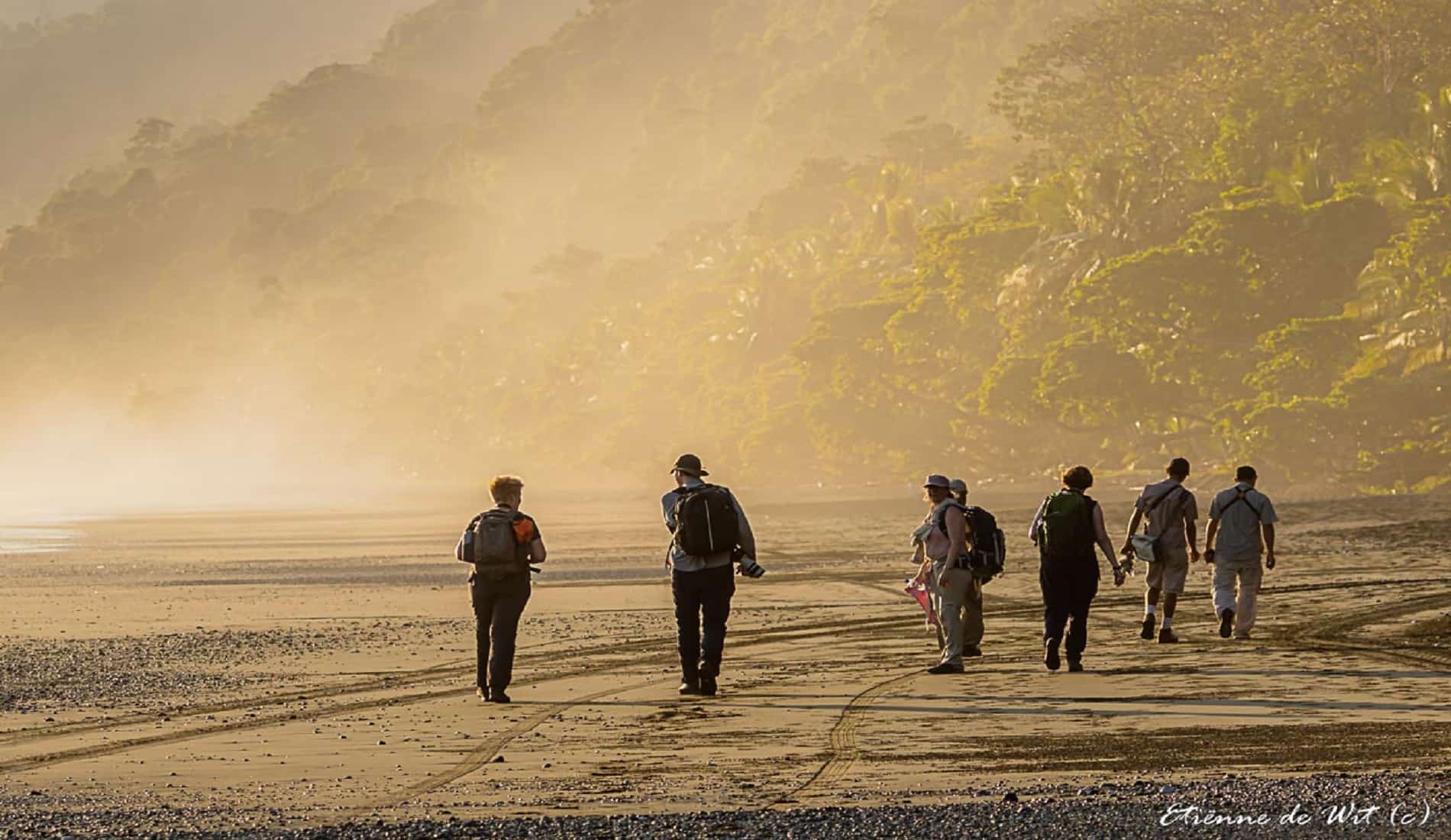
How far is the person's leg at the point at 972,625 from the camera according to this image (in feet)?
45.6


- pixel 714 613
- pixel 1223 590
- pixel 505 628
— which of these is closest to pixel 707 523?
pixel 714 613

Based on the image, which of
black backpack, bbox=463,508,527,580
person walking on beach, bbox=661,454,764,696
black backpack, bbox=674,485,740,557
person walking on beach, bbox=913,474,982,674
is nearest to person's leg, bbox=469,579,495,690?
black backpack, bbox=463,508,527,580

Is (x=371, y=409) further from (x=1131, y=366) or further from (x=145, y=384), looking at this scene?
(x=1131, y=366)

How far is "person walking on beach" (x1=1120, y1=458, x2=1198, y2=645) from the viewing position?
47.9ft

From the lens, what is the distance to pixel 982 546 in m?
13.5

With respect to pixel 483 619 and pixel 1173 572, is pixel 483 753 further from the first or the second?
pixel 1173 572

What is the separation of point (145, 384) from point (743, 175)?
6372cm

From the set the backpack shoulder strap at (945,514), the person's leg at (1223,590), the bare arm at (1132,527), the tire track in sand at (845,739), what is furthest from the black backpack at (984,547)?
the person's leg at (1223,590)

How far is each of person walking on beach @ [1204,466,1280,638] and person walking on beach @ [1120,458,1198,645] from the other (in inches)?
7.8

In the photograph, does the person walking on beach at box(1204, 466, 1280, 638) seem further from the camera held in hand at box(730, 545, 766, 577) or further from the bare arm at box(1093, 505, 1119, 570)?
the camera held in hand at box(730, 545, 766, 577)

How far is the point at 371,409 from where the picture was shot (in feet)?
438

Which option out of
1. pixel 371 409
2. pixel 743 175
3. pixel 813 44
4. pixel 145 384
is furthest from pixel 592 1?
pixel 371 409

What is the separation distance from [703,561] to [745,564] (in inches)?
13.4

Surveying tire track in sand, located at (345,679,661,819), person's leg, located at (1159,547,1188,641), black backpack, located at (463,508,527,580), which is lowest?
tire track in sand, located at (345,679,661,819)
